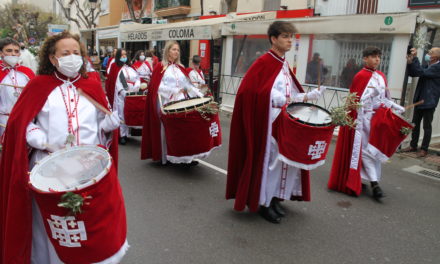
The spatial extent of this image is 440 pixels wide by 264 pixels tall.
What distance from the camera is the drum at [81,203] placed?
2.00 m

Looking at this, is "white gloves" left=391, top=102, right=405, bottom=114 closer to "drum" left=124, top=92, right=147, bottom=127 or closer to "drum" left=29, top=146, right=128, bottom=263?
"drum" left=29, top=146, right=128, bottom=263

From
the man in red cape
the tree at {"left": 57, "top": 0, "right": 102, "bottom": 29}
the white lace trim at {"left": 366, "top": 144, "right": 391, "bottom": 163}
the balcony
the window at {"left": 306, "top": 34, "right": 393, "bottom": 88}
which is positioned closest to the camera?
the white lace trim at {"left": 366, "top": 144, "right": 391, "bottom": 163}

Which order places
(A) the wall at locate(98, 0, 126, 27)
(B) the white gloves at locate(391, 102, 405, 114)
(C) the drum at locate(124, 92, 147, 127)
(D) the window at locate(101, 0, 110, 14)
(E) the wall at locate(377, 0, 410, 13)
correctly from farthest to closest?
(D) the window at locate(101, 0, 110, 14) < (A) the wall at locate(98, 0, 126, 27) < (E) the wall at locate(377, 0, 410, 13) < (C) the drum at locate(124, 92, 147, 127) < (B) the white gloves at locate(391, 102, 405, 114)

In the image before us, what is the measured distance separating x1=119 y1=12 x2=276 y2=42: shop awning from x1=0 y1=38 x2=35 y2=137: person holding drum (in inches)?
325

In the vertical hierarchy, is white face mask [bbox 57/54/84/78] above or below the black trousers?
above

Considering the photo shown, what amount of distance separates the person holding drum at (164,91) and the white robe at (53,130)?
10.5 ft

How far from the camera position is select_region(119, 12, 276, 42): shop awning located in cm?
1274

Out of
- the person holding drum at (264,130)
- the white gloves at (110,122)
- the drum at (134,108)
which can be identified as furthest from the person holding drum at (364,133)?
the drum at (134,108)

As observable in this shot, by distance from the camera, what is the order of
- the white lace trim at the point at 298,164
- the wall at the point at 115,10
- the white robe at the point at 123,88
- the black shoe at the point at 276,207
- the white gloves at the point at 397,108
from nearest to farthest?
the white lace trim at the point at 298,164 < the black shoe at the point at 276,207 < the white gloves at the point at 397,108 < the white robe at the point at 123,88 < the wall at the point at 115,10

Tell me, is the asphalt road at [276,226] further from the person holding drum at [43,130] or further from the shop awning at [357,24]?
the shop awning at [357,24]

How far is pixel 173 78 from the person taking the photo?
5887 mm

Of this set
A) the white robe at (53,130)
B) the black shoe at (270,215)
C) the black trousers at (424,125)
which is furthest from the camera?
the black trousers at (424,125)

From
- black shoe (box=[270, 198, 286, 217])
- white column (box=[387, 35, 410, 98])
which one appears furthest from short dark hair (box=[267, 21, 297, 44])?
white column (box=[387, 35, 410, 98])

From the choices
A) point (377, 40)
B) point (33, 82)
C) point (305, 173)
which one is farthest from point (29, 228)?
point (377, 40)
